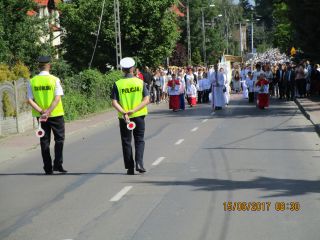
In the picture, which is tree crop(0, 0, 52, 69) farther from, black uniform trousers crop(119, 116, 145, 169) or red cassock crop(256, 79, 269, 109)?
black uniform trousers crop(119, 116, 145, 169)

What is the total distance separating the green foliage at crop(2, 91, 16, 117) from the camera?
70.3ft

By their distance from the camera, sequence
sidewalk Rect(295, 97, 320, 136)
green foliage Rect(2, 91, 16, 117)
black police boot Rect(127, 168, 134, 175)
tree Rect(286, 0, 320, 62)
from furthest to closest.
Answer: tree Rect(286, 0, 320, 62) < green foliage Rect(2, 91, 16, 117) < sidewalk Rect(295, 97, 320, 136) < black police boot Rect(127, 168, 134, 175)

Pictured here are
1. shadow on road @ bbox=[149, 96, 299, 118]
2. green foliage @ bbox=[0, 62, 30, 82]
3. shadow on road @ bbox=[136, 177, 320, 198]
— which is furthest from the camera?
shadow on road @ bbox=[149, 96, 299, 118]

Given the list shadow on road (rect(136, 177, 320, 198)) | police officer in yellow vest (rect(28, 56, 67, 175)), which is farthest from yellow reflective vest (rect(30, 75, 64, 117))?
shadow on road (rect(136, 177, 320, 198))

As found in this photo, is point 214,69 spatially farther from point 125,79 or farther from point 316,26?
point 125,79

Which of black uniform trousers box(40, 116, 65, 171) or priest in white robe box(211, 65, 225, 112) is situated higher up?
black uniform trousers box(40, 116, 65, 171)

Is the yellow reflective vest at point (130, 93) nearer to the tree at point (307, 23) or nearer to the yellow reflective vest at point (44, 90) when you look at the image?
the yellow reflective vest at point (44, 90)

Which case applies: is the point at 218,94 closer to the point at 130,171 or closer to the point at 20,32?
the point at 20,32

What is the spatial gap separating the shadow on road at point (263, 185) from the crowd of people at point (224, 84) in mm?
18756

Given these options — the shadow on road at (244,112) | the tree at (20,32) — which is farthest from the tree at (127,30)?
the shadow on road at (244,112)

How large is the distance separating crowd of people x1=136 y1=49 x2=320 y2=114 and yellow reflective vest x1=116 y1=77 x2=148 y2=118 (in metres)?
17.9

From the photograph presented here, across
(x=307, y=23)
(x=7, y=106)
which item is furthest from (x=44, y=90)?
(x=307, y=23)

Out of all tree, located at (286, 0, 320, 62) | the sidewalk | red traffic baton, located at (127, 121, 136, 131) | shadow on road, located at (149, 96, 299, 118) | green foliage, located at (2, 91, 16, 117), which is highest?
tree, located at (286, 0, 320, 62)

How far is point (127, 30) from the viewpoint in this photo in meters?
44.3
